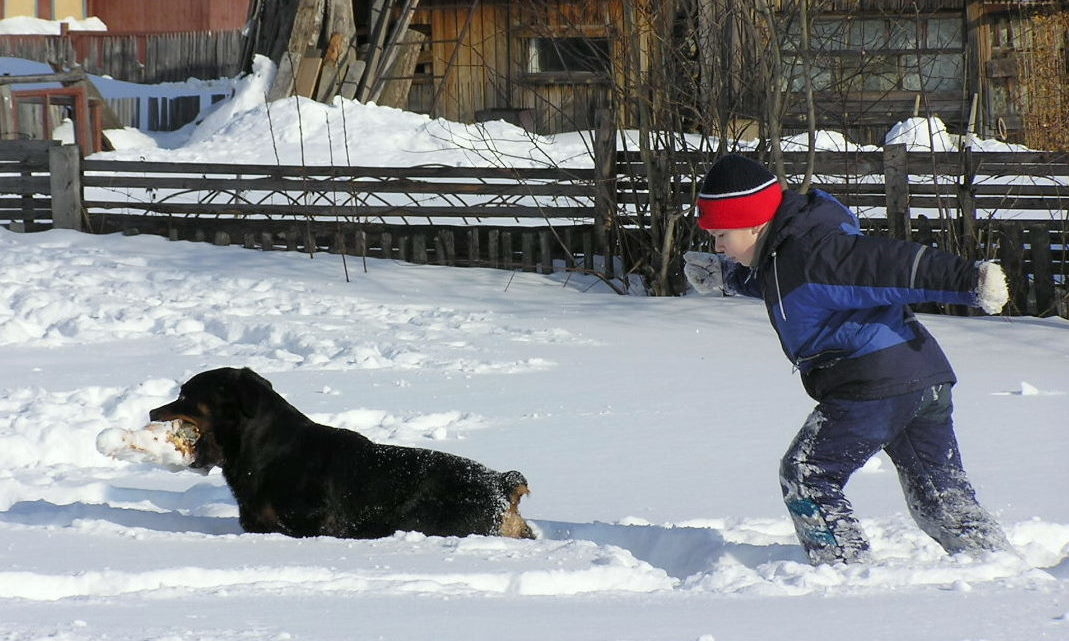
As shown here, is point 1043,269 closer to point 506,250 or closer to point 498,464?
point 506,250

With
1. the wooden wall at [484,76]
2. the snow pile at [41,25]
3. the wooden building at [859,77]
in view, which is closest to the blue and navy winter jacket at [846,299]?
the wooden building at [859,77]

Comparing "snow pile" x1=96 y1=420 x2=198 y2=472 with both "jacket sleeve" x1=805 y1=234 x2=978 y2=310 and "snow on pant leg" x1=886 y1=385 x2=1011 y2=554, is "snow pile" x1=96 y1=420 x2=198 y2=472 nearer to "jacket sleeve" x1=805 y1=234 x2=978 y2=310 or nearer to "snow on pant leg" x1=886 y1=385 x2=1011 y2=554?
"jacket sleeve" x1=805 y1=234 x2=978 y2=310

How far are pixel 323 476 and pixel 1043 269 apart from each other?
272 inches

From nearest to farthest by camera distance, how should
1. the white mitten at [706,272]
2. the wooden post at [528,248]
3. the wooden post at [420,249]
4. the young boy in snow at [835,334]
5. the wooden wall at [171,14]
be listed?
the young boy in snow at [835,334] < the white mitten at [706,272] < the wooden post at [528,248] < the wooden post at [420,249] < the wooden wall at [171,14]

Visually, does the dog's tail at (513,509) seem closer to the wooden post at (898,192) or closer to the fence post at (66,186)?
the wooden post at (898,192)

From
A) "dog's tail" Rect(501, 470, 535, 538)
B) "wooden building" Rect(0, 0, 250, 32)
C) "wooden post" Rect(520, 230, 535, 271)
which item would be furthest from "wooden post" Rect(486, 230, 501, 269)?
"wooden building" Rect(0, 0, 250, 32)

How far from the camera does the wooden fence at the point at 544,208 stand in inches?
379

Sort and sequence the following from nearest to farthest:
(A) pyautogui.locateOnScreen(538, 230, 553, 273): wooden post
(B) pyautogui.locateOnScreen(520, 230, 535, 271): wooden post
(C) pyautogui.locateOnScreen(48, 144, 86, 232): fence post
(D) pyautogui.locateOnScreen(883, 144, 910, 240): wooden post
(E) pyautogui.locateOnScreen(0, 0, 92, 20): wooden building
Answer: (D) pyautogui.locateOnScreen(883, 144, 910, 240): wooden post → (A) pyautogui.locateOnScreen(538, 230, 553, 273): wooden post → (B) pyautogui.locateOnScreen(520, 230, 535, 271): wooden post → (C) pyautogui.locateOnScreen(48, 144, 86, 232): fence post → (E) pyautogui.locateOnScreen(0, 0, 92, 20): wooden building

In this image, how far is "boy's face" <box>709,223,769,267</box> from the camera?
3.80 m

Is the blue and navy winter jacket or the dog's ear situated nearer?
the blue and navy winter jacket

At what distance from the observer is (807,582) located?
338 cm

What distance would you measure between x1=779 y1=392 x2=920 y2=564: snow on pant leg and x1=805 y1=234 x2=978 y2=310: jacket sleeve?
33 cm

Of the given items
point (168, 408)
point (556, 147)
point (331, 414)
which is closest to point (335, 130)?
point (556, 147)

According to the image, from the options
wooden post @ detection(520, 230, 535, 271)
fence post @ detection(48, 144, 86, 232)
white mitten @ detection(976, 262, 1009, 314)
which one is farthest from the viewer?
fence post @ detection(48, 144, 86, 232)
